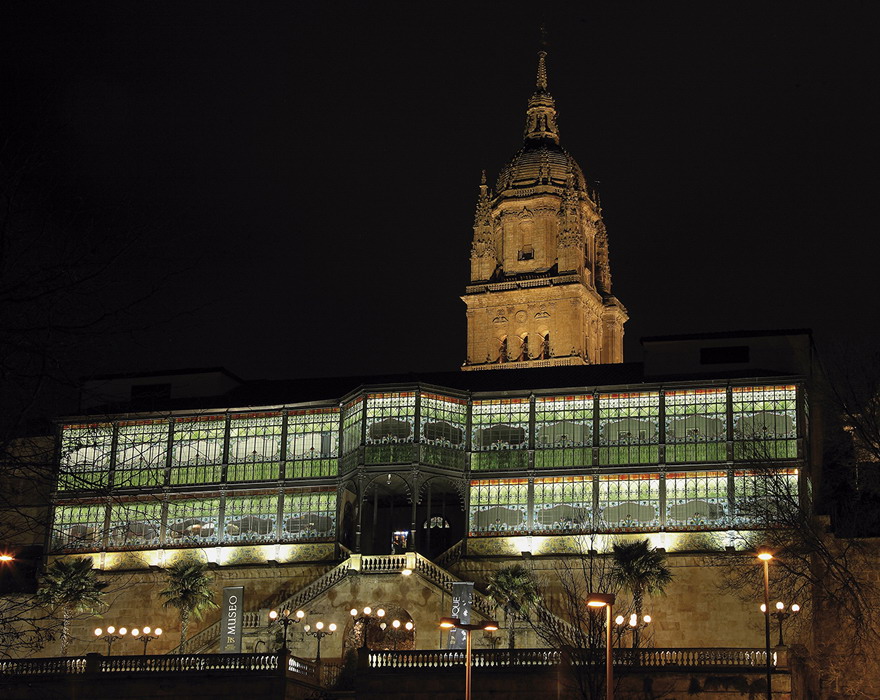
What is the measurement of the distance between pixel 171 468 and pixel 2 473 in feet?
224

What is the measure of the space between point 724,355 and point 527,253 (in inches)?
1882

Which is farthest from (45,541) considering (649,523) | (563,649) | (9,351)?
(9,351)

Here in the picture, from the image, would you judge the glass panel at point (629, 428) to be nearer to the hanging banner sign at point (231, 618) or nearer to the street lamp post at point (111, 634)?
the hanging banner sign at point (231, 618)

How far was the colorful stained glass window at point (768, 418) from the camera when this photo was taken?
8238 centimetres

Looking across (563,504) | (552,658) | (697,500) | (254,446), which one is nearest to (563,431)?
(563,504)

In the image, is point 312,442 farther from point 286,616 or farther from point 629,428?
point 629,428

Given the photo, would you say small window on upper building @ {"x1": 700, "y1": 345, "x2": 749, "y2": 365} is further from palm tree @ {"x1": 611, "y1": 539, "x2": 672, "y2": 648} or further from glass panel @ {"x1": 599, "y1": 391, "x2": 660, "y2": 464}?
palm tree @ {"x1": 611, "y1": 539, "x2": 672, "y2": 648}

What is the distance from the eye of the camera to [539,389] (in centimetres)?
8738

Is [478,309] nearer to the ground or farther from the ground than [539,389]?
farther from the ground

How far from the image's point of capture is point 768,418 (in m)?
83.3

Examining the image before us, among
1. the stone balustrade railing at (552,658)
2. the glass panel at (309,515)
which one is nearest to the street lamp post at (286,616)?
the glass panel at (309,515)

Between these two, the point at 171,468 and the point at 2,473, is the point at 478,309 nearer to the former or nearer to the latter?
the point at 171,468

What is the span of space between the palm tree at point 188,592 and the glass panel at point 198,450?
6.60 m

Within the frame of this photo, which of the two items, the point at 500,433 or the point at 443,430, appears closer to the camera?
the point at 443,430
